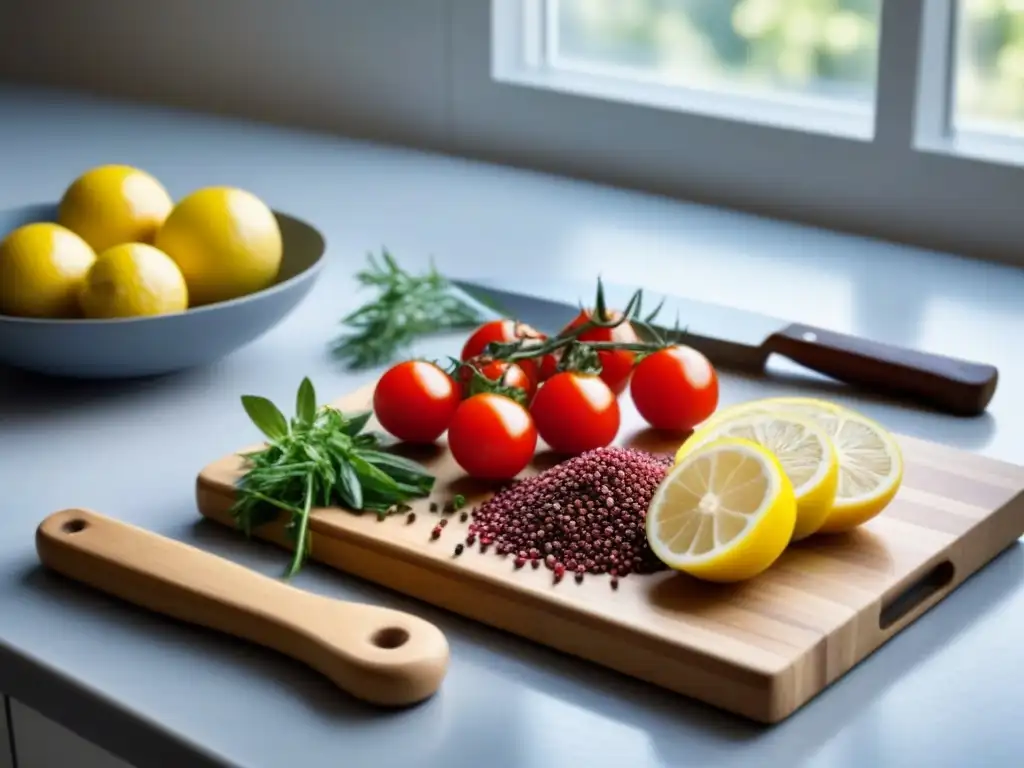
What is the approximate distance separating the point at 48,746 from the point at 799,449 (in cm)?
51

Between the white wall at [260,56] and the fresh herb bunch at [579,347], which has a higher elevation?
the white wall at [260,56]

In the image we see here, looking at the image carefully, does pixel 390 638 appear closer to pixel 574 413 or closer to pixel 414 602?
pixel 414 602

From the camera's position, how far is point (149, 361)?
1.30 m

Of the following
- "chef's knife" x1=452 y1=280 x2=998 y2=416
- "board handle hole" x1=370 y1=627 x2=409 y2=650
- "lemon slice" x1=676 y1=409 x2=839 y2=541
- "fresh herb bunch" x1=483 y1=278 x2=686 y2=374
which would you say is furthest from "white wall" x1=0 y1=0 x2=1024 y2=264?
"board handle hole" x1=370 y1=627 x2=409 y2=650

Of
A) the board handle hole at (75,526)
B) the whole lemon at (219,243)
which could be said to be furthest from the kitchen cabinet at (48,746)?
the whole lemon at (219,243)

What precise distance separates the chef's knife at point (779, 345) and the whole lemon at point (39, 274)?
1.24 ft

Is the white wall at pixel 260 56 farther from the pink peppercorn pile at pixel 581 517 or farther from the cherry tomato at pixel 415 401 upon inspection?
the pink peppercorn pile at pixel 581 517

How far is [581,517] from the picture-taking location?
102cm

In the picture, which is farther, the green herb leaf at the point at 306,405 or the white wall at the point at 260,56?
the white wall at the point at 260,56

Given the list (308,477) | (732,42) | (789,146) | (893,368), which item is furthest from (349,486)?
(732,42)

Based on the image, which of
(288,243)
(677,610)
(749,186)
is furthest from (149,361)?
(749,186)

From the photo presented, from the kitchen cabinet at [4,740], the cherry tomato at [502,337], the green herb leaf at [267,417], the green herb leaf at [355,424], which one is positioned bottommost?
the kitchen cabinet at [4,740]

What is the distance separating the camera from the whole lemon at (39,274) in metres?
1.30

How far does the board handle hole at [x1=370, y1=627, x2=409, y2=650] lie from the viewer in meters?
0.91
